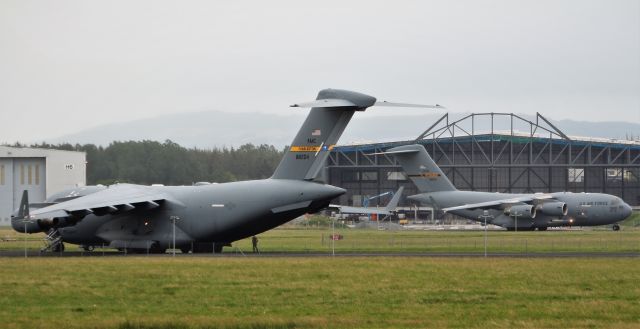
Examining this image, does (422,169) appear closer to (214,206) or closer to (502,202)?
(502,202)

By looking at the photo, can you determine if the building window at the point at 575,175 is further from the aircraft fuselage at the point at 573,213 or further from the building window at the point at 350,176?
the aircraft fuselage at the point at 573,213

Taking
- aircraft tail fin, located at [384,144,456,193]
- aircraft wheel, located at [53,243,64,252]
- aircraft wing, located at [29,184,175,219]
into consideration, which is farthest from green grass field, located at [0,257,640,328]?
aircraft tail fin, located at [384,144,456,193]

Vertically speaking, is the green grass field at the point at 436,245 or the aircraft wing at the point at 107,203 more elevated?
the aircraft wing at the point at 107,203

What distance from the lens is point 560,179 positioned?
117438mm

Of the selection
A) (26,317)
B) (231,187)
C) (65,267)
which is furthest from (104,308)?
(231,187)

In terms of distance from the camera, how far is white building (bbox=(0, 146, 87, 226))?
83.0 meters

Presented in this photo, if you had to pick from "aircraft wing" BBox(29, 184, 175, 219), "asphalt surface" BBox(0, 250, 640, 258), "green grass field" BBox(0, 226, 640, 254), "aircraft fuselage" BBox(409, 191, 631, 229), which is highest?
"aircraft wing" BBox(29, 184, 175, 219)

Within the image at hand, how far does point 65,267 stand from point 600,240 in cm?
3427

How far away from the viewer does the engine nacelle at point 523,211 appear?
7794 centimetres

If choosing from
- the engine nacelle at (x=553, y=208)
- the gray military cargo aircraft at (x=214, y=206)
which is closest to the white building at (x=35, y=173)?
the engine nacelle at (x=553, y=208)

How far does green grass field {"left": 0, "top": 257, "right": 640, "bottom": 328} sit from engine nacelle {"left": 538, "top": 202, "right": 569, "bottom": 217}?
4046 cm

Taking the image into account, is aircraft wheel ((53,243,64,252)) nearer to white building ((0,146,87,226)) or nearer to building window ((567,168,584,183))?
white building ((0,146,87,226))

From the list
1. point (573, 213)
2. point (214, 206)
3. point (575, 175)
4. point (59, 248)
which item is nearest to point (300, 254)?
point (214, 206)

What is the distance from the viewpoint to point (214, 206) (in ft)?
147
